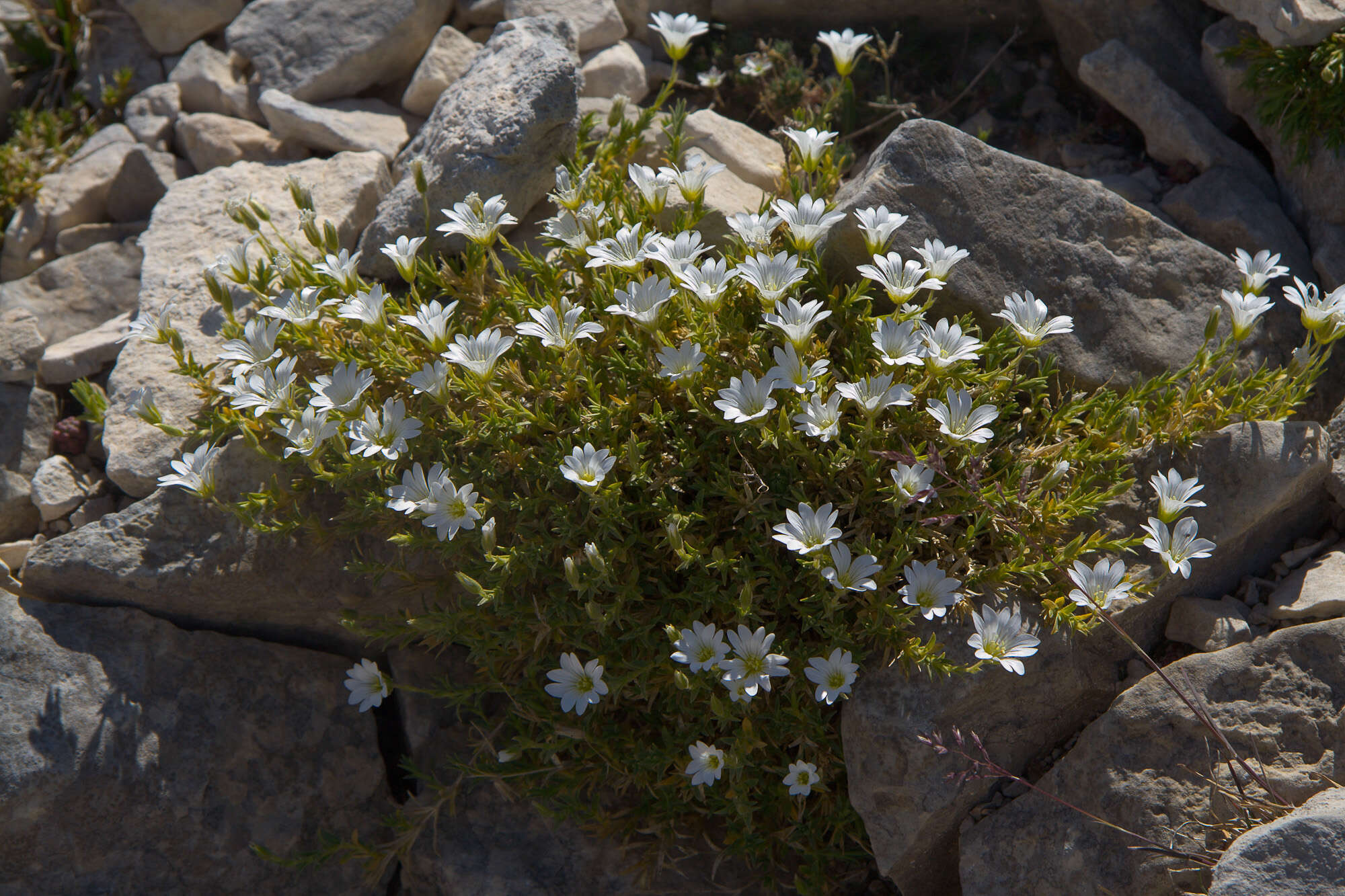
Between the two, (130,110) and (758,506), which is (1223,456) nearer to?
(758,506)

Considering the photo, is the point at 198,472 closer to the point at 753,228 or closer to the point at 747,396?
the point at 747,396

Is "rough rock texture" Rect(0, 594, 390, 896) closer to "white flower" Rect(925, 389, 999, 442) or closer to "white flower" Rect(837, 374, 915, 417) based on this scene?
"white flower" Rect(837, 374, 915, 417)

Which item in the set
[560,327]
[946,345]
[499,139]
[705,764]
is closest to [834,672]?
[705,764]

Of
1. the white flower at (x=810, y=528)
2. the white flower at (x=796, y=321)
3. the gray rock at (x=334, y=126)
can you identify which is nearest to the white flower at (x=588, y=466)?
the white flower at (x=810, y=528)

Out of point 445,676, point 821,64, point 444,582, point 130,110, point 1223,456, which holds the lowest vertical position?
point 445,676

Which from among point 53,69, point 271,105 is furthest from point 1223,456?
point 53,69

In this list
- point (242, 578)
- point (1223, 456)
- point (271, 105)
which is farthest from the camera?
point (271, 105)

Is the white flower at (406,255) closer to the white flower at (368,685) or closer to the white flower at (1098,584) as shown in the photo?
the white flower at (368,685)
